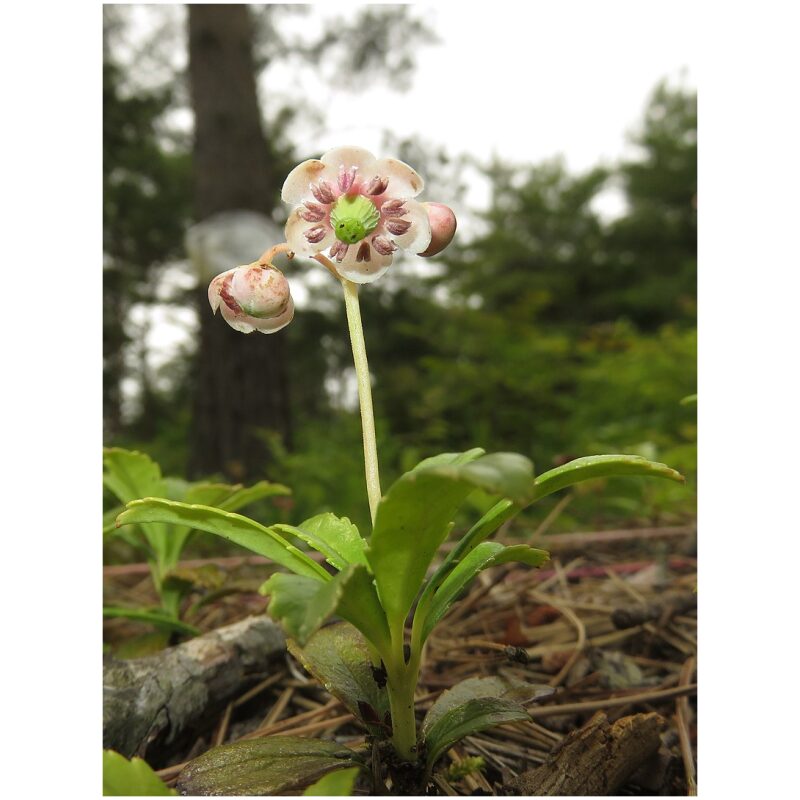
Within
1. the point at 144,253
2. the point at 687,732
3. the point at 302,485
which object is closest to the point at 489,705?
the point at 687,732

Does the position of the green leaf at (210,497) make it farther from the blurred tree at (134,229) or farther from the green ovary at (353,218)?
the blurred tree at (134,229)

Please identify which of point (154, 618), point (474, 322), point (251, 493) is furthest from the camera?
point (474, 322)

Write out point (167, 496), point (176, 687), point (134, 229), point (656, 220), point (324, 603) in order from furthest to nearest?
1. point (656, 220)
2. point (134, 229)
3. point (167, 496)
4. point (176, 687)
5. point (324, 603)

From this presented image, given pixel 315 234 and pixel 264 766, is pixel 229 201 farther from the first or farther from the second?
pixel 264 766

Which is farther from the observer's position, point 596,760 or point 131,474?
point 131,474

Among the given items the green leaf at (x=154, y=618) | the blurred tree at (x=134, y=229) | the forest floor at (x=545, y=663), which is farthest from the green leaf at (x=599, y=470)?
the blurred tree at (x=134, y=229)

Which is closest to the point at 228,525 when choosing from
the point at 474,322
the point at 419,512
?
the point at 419,512
